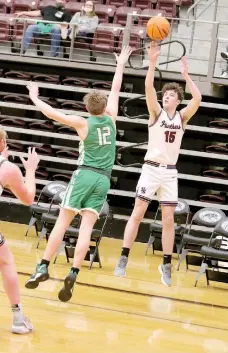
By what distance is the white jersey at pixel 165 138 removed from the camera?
9086 millimetres

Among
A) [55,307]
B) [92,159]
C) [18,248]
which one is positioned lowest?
[18,248]

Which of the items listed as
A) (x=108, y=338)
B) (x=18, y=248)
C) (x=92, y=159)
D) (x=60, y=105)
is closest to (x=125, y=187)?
(x=60, y=105)

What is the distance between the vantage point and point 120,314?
746cm

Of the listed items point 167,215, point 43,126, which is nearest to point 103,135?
point 167,215

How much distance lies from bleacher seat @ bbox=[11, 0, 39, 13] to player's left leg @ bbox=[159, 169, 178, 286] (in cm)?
762

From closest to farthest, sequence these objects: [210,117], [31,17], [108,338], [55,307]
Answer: [108,338] < [55,307] < [210,117] < [31,17]

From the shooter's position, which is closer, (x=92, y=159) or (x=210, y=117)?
(x=92, y=159)

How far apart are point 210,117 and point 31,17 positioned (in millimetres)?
3896

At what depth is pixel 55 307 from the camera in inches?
292

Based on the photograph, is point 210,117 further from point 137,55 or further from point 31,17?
point 31,17

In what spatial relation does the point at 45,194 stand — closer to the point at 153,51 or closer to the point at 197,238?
the point at 197,238

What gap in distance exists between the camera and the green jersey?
7.66 m

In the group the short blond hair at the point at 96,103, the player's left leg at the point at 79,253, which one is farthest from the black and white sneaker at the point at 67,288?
the short blond hair at the point at 96,103

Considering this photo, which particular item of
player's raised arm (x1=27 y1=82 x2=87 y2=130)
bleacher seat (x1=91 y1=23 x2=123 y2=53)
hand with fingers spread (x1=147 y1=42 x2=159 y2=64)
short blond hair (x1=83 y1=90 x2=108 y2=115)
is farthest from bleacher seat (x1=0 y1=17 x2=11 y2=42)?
player's raised arm (x1=27 y1=82 x2=87 y2=130)
